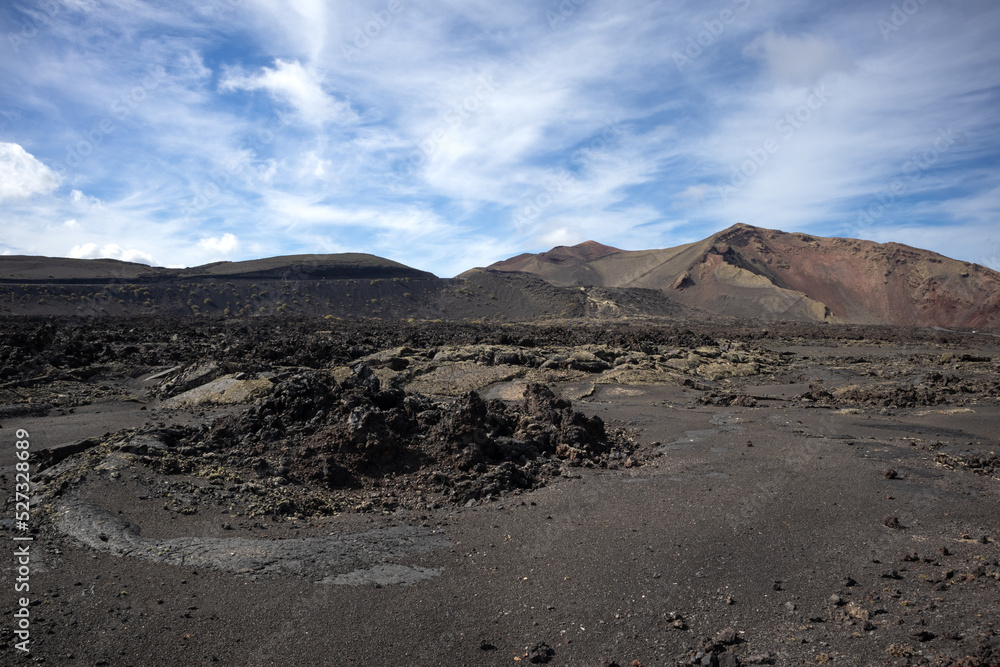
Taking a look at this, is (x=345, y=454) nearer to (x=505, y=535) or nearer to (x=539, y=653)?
(x=505, y=535)

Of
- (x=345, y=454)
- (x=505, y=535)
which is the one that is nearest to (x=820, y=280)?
(x=345, y=454)

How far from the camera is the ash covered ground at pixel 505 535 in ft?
14.9

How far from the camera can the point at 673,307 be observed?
3575 inches

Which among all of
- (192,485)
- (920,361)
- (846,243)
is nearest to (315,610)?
(192,485)

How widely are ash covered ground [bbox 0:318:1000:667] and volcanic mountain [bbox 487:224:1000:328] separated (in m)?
84.1

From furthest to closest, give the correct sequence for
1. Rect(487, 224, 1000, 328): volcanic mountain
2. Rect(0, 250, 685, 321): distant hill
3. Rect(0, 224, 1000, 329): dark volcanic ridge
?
Rect(487, 224, 1000, 328): volcanic mountain → Rect(0, 224, 1000, 329): dark volcanic ridge → Rect(0, 250, 685, 321): distant hill

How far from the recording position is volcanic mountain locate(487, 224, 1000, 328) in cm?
8500

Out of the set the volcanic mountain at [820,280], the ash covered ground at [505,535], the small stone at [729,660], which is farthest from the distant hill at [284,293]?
the small stone at [729,660]

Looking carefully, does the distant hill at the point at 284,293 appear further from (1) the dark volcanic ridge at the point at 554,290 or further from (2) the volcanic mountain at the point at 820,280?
(2) the volcanic mountain at the point at 820,280

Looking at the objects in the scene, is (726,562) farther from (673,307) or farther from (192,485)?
(673,307)

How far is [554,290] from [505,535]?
8417 centimetres

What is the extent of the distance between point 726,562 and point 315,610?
4376 mm

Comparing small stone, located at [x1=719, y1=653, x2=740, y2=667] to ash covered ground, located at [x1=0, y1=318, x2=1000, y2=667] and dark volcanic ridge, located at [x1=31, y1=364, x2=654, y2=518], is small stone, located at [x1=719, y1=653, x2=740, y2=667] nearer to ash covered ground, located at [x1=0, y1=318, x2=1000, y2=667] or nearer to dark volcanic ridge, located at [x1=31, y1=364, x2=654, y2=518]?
ash covered ground, located at [x1=0, y1=318, x2=1000, y2=667]

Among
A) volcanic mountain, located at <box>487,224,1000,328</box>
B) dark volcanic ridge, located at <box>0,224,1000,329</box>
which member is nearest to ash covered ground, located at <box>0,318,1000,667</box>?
dark volcanic ridge, located at <box>0,224,1000,329</box>
